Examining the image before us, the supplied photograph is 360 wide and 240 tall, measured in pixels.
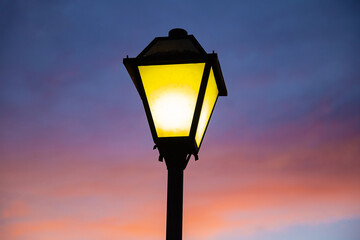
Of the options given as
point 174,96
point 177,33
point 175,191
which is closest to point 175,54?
point 174,96

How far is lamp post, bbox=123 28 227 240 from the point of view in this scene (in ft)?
10.1

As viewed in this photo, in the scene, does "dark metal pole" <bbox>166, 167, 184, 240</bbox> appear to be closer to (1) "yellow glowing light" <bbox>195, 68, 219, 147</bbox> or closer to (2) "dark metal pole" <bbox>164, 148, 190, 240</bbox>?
(2) "dark metal pole" <bbox>164, 148, 190, 240</bbox>

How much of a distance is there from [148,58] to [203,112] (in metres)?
0.57

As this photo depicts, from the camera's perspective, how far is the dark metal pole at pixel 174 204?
9.50ft

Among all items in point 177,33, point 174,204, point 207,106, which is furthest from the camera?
point 177,33

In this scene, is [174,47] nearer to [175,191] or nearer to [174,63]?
[174,63]

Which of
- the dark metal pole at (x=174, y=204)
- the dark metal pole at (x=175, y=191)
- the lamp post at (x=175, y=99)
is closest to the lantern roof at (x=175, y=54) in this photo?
the lamp post at (x=175, y=99)

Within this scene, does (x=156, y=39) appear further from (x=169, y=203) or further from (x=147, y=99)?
(x=169, y=203)

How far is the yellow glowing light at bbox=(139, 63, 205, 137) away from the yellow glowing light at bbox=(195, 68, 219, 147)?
12 cm

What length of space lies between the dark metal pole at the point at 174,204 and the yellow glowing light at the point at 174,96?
0.29 metres

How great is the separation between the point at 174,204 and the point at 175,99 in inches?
28.6

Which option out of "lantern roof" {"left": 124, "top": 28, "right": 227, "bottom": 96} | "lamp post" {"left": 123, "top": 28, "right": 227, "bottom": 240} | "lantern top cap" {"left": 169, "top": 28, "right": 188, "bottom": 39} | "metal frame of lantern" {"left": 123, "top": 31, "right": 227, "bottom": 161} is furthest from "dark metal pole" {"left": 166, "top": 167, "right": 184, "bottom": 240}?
"lantern top cap" {"left": 169, "top": 28, "right": 188, "bottom": 39}

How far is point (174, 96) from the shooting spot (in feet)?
10.1

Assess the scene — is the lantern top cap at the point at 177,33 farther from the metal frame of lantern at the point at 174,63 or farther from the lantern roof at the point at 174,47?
the metal frame of lantern at the point at 174,63
